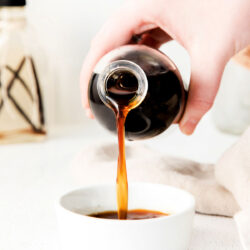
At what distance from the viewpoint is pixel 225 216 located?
823mm

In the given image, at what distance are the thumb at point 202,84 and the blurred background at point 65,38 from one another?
688 mm

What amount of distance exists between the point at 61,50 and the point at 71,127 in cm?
20

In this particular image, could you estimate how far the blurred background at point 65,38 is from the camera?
5.01 ft

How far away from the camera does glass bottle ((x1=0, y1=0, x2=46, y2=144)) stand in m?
1.33

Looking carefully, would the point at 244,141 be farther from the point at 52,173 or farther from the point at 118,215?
the point at 52,173

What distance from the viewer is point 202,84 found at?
2.74 ft

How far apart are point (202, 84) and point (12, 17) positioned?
2.14 ft

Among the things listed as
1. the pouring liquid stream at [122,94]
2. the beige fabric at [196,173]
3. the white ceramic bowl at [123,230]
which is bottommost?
the beige fabric at [196,173]

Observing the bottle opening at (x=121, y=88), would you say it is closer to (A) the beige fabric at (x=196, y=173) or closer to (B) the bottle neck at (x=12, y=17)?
(A) the beige fabric at (x=196, y=173)

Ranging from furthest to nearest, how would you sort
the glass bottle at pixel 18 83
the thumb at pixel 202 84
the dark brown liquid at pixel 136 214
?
the glass bottle at pixel 18 83 → the thumb at pixel 202 84 → the dark brown liquid at pixel 136 214

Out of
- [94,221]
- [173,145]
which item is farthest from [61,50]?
[94,221]

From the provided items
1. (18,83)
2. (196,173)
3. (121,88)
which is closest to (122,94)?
(121,88)

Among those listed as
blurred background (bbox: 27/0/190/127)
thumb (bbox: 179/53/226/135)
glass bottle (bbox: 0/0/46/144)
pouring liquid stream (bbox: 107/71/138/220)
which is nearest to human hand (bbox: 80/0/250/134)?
thumb (bbox: 179/53/226/135)

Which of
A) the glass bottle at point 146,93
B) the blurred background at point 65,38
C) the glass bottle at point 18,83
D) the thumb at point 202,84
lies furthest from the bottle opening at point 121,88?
the blurred background at point 65,38
